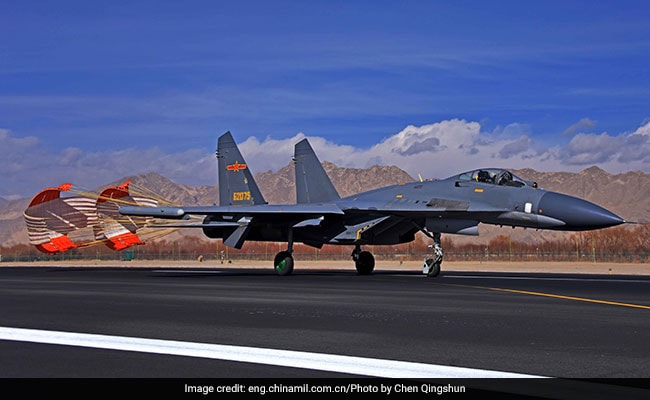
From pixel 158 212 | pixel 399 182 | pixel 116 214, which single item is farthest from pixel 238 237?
pixel 399 182

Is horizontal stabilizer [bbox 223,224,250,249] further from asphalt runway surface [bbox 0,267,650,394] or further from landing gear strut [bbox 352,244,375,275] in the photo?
asphalt runway surface [bbox 0,267,650,394]

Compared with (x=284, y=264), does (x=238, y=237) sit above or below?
above

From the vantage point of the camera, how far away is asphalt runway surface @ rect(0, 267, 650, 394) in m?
6.64

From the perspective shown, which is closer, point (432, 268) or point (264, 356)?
point (264, 356)

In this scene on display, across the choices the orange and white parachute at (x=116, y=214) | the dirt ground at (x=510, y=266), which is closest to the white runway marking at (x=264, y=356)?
the dirt ground at (x=510, y=266)

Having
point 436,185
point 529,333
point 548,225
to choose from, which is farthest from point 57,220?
point 529,333

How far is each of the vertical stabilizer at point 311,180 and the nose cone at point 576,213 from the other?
1124 centimetres

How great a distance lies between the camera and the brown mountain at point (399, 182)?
13212 cm

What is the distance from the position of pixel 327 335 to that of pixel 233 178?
75.1ft

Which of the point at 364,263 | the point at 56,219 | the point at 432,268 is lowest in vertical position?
the point at 432,268

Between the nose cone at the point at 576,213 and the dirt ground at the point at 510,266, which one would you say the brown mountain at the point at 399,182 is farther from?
the nose cone at the point at 576,213

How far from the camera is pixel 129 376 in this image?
632 cm

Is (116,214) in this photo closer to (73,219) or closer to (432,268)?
(73,219)

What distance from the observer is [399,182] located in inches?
6973
